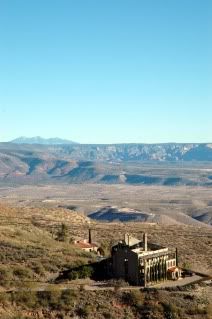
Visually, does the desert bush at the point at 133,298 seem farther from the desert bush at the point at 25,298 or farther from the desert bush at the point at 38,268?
the desert bush at the point at 38,268

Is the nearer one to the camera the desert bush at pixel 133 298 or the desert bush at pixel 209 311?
the desert bush at pixel 209 311

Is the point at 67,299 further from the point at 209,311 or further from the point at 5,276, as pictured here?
the point at 209,311

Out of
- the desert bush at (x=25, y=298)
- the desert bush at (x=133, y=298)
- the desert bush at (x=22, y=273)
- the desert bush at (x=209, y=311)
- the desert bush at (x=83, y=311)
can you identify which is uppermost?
the desert bush at (x=22, y=273)

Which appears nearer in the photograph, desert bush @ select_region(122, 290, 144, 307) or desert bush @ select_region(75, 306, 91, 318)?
desert bush @ select_region(75, 306, 91, 318)

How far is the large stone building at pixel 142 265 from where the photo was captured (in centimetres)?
3903

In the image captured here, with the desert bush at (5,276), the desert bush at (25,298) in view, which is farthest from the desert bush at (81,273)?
the desert bush at (25,298)

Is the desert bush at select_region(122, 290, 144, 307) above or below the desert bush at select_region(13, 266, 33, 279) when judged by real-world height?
below

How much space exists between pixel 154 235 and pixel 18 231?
2258 centimetres

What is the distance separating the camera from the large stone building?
128 ft

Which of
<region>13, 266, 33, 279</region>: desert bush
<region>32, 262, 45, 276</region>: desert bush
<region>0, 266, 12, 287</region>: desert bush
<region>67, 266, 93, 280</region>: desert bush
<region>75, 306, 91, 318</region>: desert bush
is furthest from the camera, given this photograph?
<region>32, 262, 45, 276</region>: desert bush

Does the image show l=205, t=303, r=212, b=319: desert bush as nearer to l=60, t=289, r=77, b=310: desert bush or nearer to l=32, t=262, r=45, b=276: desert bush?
l=60, t=289, r=77, b=310: desert bush

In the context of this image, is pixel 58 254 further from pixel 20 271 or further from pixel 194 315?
pixel 194 315

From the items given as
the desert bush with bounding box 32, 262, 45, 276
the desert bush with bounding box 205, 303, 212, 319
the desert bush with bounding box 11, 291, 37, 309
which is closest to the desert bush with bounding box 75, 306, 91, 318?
the desert bush with bounding box 11, 291, 37, 309

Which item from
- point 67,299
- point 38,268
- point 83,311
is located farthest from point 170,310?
point 38,268
